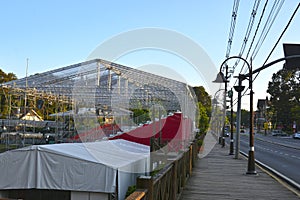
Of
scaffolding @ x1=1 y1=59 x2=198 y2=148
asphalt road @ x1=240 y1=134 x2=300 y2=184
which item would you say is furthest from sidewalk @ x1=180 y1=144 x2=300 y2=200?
scaffolding @ x1=1 y1=59 x2=198 y2=148

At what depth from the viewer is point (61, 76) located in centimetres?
3216

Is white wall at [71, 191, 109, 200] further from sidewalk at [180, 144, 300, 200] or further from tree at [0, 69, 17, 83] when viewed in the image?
tree at [0, 69, 17, 83]

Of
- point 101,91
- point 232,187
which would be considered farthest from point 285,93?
point 232,187

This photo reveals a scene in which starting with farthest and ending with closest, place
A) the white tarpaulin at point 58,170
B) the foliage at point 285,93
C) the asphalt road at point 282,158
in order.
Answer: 1. the foliage at point 285,93
2. the asphalt road at point 282,158
3. the white tarpaulin at point 58,170

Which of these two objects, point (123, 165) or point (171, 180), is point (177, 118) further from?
point (171, 180)

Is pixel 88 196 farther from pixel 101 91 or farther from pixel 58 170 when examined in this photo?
pixel 101 91

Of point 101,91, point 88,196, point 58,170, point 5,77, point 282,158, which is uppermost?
point 5,77

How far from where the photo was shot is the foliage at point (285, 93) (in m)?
94.9

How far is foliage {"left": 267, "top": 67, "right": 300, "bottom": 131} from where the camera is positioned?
9488cm

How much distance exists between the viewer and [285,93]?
317 feet

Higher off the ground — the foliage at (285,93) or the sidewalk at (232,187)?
the foliage at (285,93)

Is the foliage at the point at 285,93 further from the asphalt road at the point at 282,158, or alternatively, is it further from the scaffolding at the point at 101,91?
the scaffolding at the point at 101,91

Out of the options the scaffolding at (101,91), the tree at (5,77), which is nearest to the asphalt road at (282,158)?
the scaffolding at (101,91)

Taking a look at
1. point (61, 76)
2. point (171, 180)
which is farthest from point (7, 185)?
point (61, 76)
